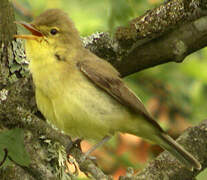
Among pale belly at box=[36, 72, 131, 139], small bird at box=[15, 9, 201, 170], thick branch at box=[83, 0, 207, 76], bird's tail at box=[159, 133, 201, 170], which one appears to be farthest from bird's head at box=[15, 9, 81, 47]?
bird's tail at box=[159, 133, 201, 170]

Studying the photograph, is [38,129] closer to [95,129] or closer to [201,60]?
[95,129]

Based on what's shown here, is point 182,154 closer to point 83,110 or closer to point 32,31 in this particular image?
point 83,110

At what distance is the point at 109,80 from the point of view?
3.63 m

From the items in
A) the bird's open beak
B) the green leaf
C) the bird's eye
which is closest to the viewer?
the green leaf

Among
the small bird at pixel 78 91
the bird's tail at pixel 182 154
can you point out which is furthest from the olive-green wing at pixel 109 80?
the bird's tail at pixel 182 154

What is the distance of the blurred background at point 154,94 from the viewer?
195 inches

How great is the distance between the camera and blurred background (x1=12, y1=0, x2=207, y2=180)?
16.2ft

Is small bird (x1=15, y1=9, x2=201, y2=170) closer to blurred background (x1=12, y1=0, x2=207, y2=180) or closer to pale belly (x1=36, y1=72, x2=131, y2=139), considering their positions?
pale belly (x1=36, y1=72, x2=131, y2=139)

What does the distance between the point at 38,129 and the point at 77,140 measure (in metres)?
0.59

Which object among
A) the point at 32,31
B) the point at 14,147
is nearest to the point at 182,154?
the point at 14,147

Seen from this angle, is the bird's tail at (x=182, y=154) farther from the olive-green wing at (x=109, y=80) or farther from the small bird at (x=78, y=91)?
the olive-green wing at (x=109, y=80)

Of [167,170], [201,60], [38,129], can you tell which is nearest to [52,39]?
[38,129]

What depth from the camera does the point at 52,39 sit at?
11.9ft

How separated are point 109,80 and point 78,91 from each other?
0.35m
